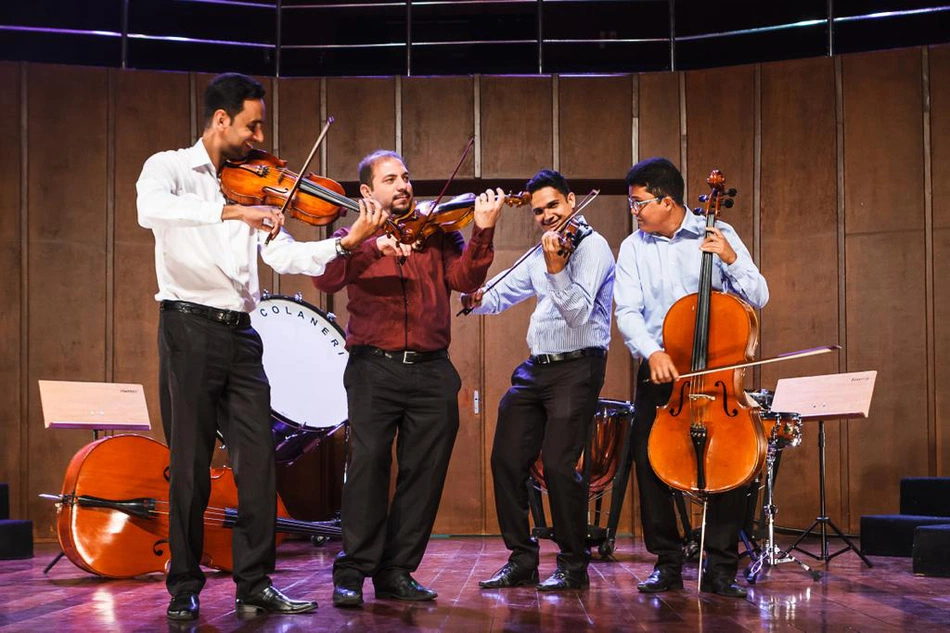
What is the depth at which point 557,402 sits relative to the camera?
426cm

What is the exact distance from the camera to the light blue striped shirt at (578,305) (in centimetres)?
416

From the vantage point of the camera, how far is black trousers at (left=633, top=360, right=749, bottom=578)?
13.2ft

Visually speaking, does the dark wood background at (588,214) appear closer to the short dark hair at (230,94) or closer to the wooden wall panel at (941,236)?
the wooden wall panel at (941,236)

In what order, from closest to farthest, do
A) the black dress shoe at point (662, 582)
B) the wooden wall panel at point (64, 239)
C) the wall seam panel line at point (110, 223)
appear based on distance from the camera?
1. the black dress shoe at point (662, 582)
2. the wooden wall panel at point (64, 239)
3. the wall seam panel line at point (110, 223)

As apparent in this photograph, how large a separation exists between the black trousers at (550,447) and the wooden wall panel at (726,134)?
3.33 meters

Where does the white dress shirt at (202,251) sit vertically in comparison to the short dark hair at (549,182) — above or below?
below

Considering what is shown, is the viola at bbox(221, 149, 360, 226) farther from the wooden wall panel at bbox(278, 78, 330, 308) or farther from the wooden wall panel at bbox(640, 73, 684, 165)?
the wooden wall panel at bbox(640, 73, 684, 165)

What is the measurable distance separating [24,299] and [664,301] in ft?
15.8

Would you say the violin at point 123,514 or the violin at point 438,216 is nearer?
the violin at point 438,216

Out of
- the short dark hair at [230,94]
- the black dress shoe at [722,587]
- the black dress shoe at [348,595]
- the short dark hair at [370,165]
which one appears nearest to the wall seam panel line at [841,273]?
the black dress shoe at [722,587]

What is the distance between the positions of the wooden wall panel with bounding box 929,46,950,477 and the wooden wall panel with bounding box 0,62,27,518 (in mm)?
6221

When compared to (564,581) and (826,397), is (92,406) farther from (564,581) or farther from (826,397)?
(826,397)

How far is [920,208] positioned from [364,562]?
16.0ft

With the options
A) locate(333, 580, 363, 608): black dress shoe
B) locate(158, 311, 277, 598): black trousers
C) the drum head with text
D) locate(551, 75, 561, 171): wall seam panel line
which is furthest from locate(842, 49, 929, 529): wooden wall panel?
locate(158, 311, 277, 598): black trousers
